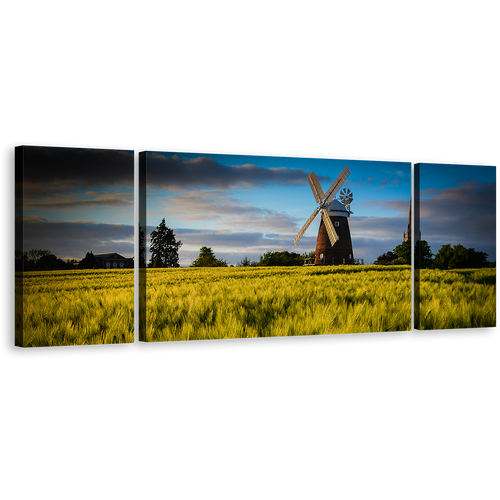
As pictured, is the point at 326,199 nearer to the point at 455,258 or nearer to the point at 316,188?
the point at 316,188

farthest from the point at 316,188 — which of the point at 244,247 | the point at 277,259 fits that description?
the point at 244,247

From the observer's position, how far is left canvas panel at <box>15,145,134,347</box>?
6.57 feet

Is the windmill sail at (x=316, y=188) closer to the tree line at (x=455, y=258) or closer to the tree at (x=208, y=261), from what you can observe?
the tree at (x=208, y=261)

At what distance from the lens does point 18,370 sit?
5.50 ft

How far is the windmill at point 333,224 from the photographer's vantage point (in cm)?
1257

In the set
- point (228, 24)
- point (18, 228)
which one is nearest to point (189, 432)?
point (18, 228)

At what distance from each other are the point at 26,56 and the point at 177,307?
1.60m

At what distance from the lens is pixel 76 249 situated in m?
6.01

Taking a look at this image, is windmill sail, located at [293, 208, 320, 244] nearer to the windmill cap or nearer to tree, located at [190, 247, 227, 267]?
the windmill cap

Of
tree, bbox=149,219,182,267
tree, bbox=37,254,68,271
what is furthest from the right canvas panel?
tree, bbox=149,219,182,267

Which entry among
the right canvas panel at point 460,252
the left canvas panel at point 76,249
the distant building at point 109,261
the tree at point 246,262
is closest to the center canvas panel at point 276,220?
the tree at point 246,262

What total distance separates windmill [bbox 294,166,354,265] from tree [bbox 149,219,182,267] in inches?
176

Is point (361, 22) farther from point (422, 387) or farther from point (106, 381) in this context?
point (106, 381)

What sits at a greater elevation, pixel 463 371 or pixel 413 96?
pixel 413 96
